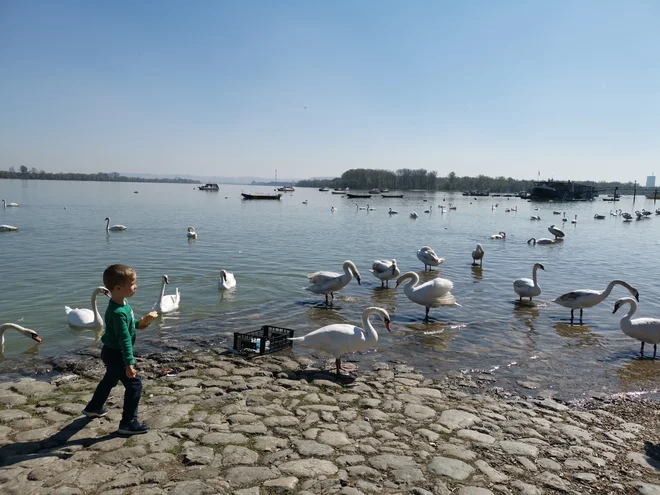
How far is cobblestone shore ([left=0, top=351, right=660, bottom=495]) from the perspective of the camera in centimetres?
429

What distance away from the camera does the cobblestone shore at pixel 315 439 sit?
14.1ft

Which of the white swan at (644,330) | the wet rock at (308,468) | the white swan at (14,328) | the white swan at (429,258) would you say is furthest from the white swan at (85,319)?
the white swan at (429,258)

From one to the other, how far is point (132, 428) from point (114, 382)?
0.63 m

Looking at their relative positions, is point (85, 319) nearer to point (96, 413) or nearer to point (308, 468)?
point (96, 413)

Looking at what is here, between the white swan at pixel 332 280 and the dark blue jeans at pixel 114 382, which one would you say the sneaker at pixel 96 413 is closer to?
the dark blue jeans at pixel 114 382

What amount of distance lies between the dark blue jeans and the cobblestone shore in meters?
0.23

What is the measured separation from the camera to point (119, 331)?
5.03m

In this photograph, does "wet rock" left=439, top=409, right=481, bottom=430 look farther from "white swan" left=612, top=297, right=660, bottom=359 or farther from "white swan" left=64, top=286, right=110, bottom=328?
"white swan" left=64, top=286, right=110, bottom=328

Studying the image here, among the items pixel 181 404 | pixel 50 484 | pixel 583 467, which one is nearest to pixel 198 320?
pixel 181 404

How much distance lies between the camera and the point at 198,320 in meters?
11.3

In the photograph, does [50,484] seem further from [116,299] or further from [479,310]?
[479,310]

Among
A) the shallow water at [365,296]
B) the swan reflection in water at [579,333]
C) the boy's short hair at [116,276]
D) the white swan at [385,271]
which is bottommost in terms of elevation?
the swan reflection in water at [579,333]

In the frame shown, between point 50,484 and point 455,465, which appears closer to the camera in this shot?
point 50,484

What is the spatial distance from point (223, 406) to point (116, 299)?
81.1 inches
